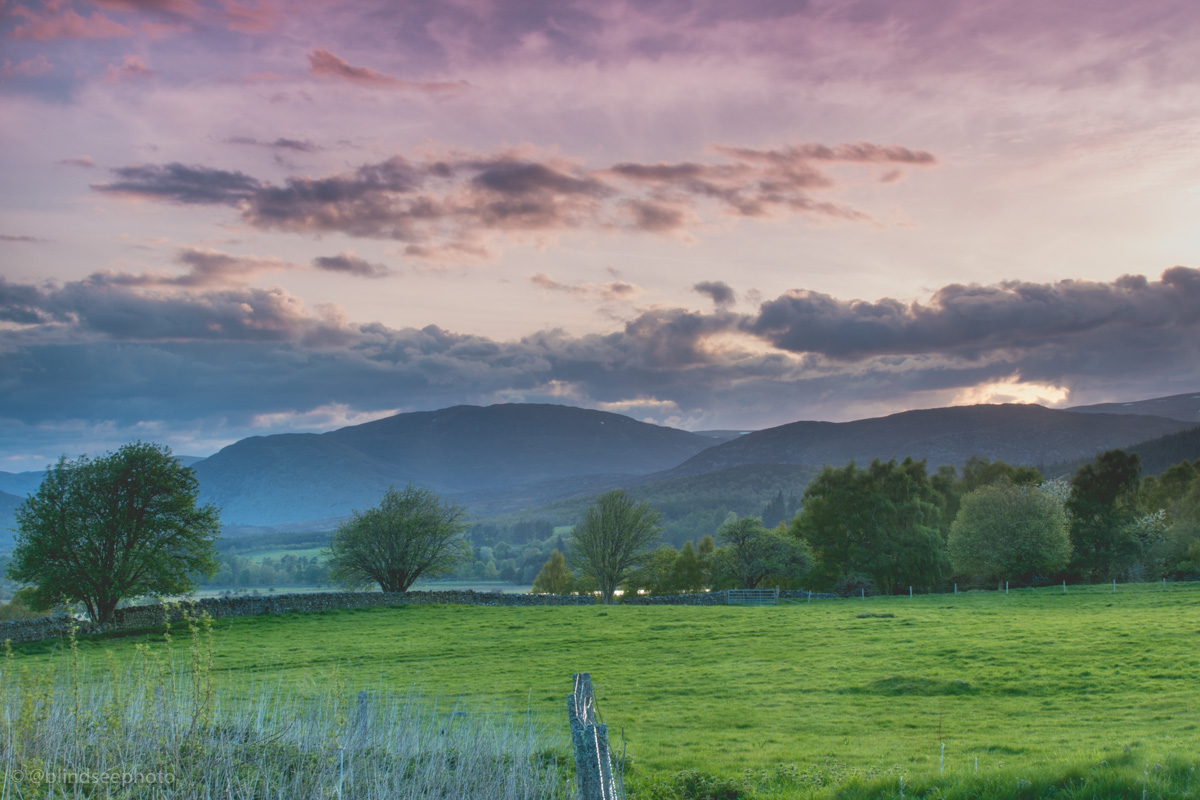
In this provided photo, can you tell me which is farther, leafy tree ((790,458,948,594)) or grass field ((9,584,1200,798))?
leafy tree ((790,458,948,594))

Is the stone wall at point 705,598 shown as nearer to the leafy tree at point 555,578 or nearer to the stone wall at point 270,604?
the stone wall at point 270,604

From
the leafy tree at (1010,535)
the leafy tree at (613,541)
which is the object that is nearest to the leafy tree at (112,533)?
the leafy tree at (613,541)

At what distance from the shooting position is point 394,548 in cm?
6644

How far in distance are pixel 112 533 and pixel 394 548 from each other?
2313 cm

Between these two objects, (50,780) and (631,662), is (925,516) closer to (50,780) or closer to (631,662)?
(631,662)

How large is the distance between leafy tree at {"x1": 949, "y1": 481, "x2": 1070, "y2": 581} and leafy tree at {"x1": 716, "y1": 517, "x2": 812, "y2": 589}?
1402cm

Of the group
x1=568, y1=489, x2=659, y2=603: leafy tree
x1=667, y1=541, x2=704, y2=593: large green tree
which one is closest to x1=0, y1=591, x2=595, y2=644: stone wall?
x1=568, y1=489, x2=659, y2=603: leafy tree

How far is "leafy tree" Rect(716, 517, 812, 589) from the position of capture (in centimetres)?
7544

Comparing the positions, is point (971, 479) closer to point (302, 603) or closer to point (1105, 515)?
point (1105, 515)

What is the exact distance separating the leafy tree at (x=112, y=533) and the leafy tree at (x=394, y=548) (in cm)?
1638

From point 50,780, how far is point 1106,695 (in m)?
25.6

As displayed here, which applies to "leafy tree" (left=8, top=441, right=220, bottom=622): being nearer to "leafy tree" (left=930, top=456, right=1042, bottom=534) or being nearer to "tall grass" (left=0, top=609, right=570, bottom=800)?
"tall grass" (left=0, top=609, right=570, bottom=800)

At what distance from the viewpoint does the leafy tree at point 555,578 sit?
109 metres

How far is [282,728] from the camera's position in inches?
546
